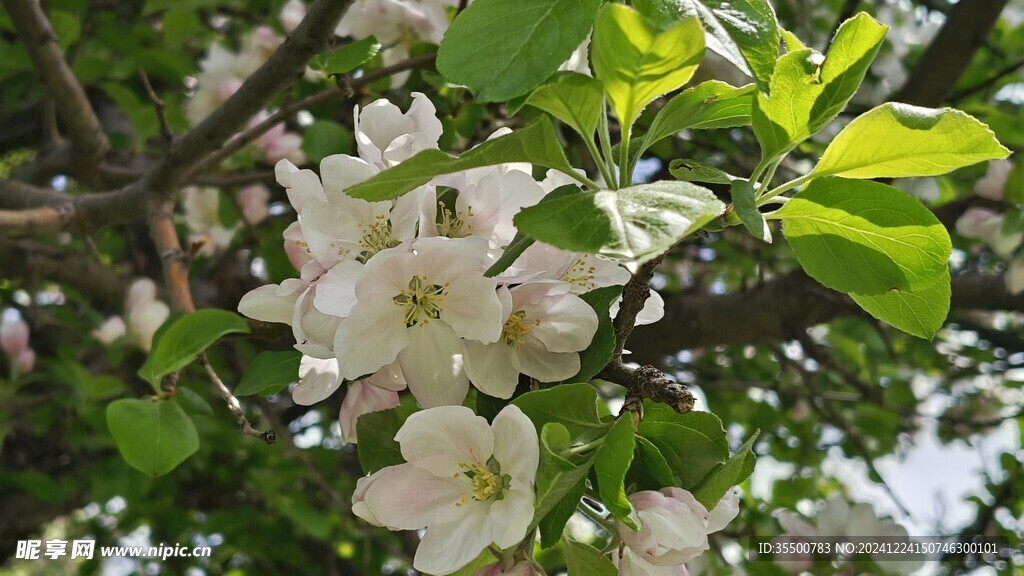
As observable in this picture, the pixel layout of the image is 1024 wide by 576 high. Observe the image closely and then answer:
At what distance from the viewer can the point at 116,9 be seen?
2236mm

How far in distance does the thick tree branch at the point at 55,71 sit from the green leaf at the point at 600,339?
1.08 metres

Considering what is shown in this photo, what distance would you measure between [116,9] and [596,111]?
2168 mm

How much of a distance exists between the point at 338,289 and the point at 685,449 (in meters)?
Result: 0.26

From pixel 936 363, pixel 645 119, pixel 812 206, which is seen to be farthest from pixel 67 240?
pixel 936 363

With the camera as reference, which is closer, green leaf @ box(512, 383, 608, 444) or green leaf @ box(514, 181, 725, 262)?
green leaf @ box(514, 181, 725, 262)

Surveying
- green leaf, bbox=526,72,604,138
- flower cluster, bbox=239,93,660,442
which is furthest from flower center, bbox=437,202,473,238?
green leaf, bbox=526,72,604,138

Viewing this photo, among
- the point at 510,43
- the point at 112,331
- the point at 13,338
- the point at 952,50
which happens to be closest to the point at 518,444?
the point at 510,43

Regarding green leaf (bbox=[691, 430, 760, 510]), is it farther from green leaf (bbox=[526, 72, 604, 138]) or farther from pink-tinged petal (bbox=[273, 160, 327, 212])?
pink-tinged petal (bbox=[273, 160, 327, 212])

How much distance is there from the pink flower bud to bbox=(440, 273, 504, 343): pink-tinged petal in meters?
1.88

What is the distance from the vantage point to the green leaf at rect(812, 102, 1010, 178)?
49 cm

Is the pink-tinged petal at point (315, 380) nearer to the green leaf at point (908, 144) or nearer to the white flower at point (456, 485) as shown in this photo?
the white flower at point (456, 485)

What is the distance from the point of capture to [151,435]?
0.76 meters

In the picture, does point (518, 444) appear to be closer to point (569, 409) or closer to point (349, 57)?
point (569, 409)

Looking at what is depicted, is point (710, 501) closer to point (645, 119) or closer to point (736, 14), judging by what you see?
point (736, 14)
